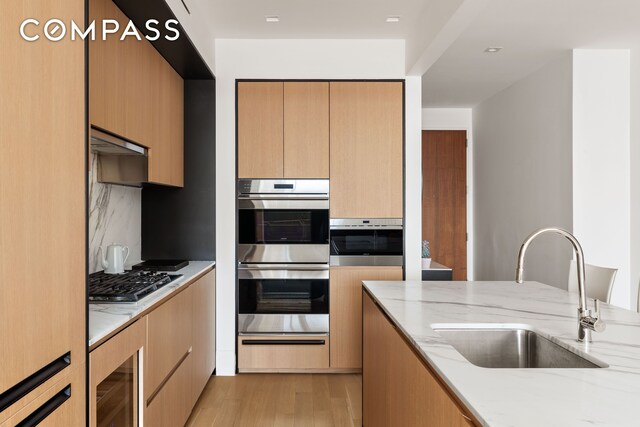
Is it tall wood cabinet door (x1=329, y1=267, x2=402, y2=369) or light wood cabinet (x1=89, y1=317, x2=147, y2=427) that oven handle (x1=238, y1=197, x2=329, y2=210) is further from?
light wood cabinet (x1=89, y1=317, x2=147, y2=427)

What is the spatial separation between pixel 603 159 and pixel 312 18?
274 cm

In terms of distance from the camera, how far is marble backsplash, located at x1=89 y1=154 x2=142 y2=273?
2691 mm

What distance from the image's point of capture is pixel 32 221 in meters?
1.13

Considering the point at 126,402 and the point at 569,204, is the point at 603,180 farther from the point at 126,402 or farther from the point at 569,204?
the point at 126,402

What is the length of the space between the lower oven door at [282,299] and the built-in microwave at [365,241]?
0.20 metres

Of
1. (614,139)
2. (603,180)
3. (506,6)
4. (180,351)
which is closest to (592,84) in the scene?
(614,139)

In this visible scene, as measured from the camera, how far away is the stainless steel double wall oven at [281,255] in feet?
12.1

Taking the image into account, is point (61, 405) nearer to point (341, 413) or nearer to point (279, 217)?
point (341, 413)

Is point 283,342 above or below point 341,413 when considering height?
above

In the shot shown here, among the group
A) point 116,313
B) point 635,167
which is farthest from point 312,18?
point 635,167

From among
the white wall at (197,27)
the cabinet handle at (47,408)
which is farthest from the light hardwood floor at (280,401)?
the white wall at (197,27)

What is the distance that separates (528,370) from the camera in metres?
1.20

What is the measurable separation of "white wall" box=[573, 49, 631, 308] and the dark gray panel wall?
120 inches

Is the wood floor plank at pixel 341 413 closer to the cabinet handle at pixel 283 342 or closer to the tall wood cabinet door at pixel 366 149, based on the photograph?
the cabinet handle at pixel 283 342
